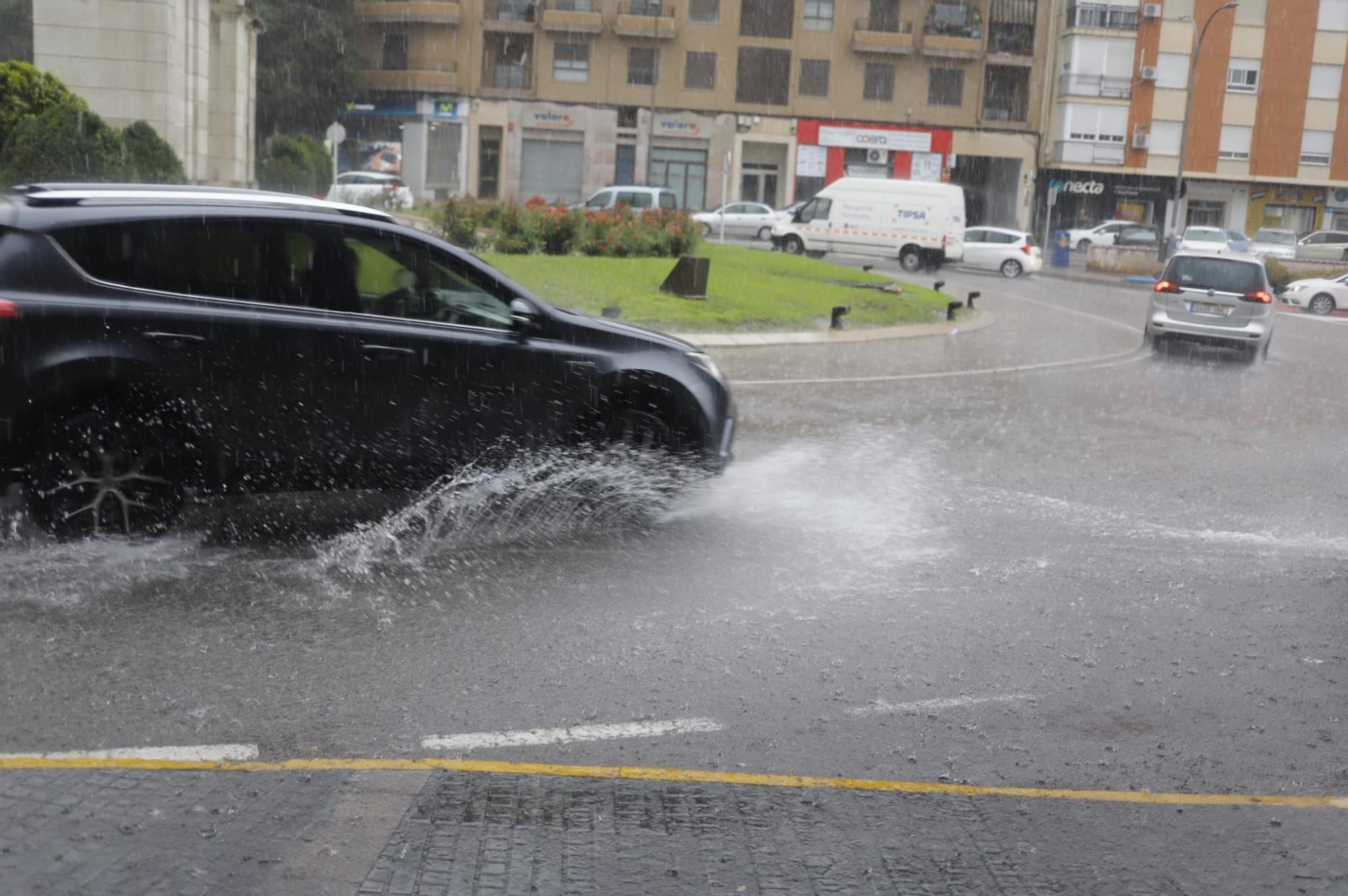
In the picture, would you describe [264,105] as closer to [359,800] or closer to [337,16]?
[337,16]

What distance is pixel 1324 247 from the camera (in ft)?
157

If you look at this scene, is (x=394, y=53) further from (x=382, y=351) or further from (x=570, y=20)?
(x=382, y=351)

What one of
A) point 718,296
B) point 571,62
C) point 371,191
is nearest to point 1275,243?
point 571,62

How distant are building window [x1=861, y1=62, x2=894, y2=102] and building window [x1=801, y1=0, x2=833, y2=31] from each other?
8.16 feet

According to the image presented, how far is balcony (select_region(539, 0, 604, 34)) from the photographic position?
59500 millimetres

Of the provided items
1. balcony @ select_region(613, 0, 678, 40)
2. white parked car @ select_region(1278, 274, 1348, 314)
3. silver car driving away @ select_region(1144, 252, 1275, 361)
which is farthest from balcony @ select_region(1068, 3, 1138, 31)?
silver car driving away @ select_region(1144, 252, 1275, 361)

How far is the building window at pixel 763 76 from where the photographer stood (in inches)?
2410

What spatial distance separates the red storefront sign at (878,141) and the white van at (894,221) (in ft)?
75.0

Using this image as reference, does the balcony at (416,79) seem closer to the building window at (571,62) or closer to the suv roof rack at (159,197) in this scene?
the building window at (571,62)

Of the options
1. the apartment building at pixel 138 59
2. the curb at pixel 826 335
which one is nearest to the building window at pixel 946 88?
the apartment building at pixel 138 59

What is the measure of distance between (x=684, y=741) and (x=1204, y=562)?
12.5 feet

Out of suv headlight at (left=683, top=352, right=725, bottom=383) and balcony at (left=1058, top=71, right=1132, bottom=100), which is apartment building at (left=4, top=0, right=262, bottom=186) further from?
balcony at (left=1058, top=71, right=1132, bottom=100)

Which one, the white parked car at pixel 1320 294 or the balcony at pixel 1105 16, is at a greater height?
the balcony at pixel 1105 16

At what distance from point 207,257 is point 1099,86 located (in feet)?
204
